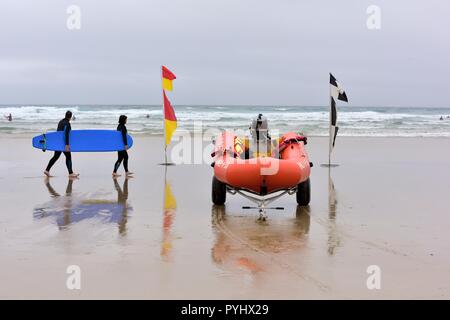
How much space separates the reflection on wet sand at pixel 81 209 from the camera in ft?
29.6

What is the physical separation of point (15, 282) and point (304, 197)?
18.6ft

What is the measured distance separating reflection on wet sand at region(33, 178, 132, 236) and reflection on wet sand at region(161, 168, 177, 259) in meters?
0.59

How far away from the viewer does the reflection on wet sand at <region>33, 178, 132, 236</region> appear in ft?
29.6

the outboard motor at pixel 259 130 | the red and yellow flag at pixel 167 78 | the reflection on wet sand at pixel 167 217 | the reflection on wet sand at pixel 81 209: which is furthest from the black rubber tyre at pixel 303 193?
the red and yellow flag at pixel 167 78

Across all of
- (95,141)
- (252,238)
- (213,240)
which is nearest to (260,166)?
(252,238)

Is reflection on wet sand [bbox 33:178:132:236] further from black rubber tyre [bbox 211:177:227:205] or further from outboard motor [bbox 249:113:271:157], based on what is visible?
outboard motor [bbox 249:113:271:157]

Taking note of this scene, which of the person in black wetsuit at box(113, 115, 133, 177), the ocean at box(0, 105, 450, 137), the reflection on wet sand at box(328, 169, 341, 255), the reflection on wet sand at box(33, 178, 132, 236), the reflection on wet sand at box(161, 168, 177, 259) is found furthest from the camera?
the ocean at box(0, 105, 450, 137)

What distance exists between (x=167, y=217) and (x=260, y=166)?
5.52 ft

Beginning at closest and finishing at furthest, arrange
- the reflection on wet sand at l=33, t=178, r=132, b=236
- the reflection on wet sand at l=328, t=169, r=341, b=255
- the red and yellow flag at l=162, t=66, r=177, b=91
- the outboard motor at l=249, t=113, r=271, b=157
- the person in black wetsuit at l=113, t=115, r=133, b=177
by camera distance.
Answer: the reflection on wet sand at l=328, t=169, r=341, b=255, the reflection on wet sand at l=33, t=178, r=132, b=236, the outboard motor at l=249, t=113, r=271, b=157, the person in black wetsuit at l=113, t=115, r=133, b=177, the red and yellow flag at l=162, t=66, r=177, b=91

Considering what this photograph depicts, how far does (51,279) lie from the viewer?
19.4ft

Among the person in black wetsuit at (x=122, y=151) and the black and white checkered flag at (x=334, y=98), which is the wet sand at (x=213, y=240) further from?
the black and white checkered flag at (x=334, y=98)

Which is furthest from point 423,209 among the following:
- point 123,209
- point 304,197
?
point 123,209

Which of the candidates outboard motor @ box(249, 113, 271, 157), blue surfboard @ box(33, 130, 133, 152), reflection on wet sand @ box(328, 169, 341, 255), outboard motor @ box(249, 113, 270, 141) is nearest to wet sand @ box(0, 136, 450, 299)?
reflection on wet sand @ box(328, 169, 341, 255)

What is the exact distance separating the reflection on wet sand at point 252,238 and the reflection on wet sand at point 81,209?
145cm
